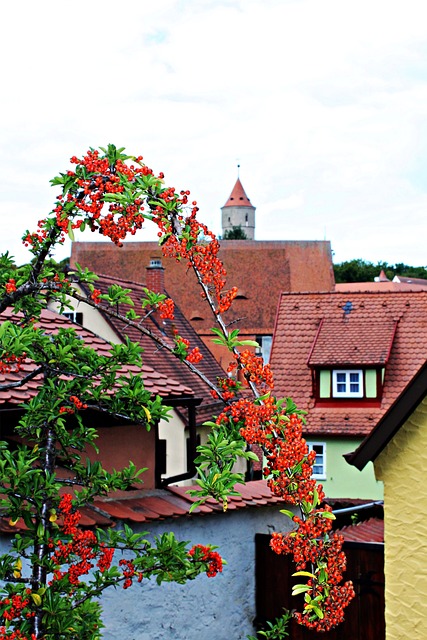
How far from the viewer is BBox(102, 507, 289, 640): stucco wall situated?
25.6 ft

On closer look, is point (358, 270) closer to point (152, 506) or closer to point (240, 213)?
point (240, 213)

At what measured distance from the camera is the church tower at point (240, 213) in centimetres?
12100

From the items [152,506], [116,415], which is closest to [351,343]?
[152,506]

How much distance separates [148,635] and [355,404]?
15.9m

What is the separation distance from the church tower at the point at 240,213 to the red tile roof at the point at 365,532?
110 meters

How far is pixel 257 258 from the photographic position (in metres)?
54.9

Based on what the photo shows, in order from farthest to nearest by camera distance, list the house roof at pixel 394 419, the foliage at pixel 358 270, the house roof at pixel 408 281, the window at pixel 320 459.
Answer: the foliage at pixel 358 270, the house roof at pixel 408 281, the window at pixel 320 459, the house roof at pixel 394 419

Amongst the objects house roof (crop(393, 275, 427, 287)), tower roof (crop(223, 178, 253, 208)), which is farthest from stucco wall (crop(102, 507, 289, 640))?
tower roof (crop(223, 178, 253, 208))

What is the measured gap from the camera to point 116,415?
5332 mm

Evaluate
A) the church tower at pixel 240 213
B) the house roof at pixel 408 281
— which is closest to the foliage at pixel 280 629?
the house roof at pixel 408 281

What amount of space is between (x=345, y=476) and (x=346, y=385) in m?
2.47

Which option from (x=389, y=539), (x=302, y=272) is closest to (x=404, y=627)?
(x=389, y=539)

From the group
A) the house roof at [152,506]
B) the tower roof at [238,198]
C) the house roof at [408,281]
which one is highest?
the tower roof at [238,198]

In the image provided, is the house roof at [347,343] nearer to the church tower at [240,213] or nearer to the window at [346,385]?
the window at [346,385]
